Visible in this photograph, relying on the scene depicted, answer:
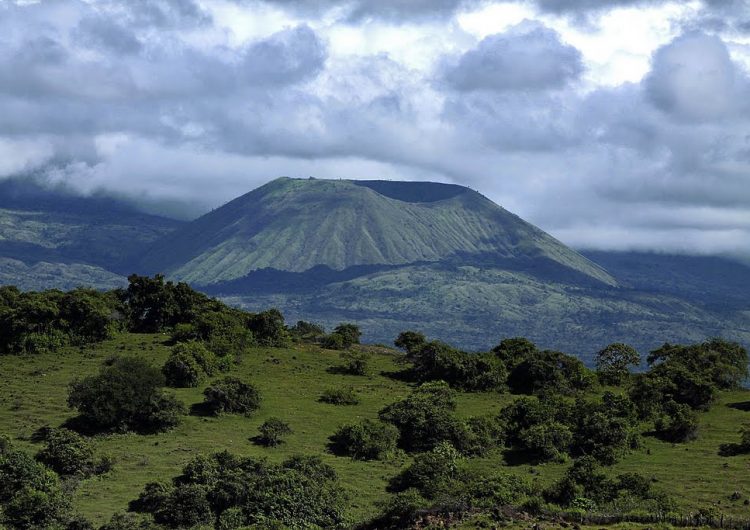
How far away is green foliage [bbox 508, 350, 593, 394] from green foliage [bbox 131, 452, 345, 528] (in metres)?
42.9

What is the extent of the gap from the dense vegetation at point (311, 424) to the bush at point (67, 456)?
0.36 ft

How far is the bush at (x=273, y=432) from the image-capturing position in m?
74.1

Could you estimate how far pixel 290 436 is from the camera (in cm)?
7650

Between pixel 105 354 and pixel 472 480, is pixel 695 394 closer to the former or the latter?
pixel 472 480

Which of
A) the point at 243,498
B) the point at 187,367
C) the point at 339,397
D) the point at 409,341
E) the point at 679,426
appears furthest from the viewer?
the point at 409,341

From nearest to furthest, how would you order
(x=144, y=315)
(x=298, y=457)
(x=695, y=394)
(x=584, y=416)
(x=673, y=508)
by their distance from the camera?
Result: 1. (x=673, y=508)
2. (x=298, y=457)
3. (x=584, y=416)
4. (x=695, y=394)
5. (x=144, y=315)

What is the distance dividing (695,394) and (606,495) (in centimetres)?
3635

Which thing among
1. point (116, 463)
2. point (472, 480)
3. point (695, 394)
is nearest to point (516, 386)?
point (695, 394)

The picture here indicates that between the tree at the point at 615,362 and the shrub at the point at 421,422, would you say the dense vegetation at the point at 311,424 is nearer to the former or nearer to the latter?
the shrub at the point at 421,422

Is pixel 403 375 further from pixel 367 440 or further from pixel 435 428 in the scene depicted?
pixel 367 440

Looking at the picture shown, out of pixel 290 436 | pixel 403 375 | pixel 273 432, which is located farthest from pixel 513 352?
pixel 273 432

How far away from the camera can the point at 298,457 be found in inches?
2562

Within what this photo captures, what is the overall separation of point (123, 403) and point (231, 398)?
392 inches

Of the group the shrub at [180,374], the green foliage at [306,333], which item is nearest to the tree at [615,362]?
the green foliage at [306,333]
